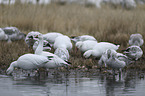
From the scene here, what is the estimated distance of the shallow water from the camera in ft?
19.2

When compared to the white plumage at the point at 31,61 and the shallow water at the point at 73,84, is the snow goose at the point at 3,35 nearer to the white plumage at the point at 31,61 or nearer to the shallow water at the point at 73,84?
the shallow water at the point at 73,84

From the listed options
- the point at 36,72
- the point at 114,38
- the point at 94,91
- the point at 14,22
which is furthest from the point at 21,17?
the point at 94,91

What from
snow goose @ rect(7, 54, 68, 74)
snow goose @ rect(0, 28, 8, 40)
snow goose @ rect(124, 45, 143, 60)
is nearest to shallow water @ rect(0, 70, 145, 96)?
snow goose @ rect(7, 54, 68, 74)

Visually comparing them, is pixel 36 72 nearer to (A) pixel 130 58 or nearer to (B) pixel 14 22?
(A) pixel 130 58

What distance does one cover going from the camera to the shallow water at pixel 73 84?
230 inches

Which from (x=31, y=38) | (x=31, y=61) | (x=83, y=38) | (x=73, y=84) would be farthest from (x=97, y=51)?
(x=73, y=84)

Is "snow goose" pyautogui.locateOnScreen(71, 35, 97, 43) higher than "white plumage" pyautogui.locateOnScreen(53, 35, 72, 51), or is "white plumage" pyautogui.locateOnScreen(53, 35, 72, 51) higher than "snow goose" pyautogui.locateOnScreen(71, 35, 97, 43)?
"snow goose" pyautogui.locateOnScreen(71, 35, 97, 43)

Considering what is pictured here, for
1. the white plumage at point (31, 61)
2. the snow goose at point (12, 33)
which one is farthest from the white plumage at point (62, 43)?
the snow goose at point (12, 33)

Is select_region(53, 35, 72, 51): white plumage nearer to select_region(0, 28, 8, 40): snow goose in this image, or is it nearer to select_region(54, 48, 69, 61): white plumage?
select_region(54, 48, 69, 61): white plumage

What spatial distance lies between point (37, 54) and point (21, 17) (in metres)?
5.99

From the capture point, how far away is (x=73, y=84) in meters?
6.68

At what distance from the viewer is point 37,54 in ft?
26.1

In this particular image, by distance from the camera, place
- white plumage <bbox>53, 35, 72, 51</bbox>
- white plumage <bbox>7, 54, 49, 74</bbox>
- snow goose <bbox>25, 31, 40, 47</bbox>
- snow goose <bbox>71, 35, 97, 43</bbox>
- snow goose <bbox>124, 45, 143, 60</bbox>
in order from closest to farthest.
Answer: white plumage <bbox>7, 54, 49, 74</bbox>, snow goose <bbox>124, 45, 143, 60</bbox>, white plumage <bbox>53, 35, 72, 51</bbox>, snow goose <bbox>25, 31, 40, 47</bbox>, snow goose <bbox>71, 35, 97, 43</bbox>

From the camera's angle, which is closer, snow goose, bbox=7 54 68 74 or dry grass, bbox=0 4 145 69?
snow goose, bbox=7 54 68 74
